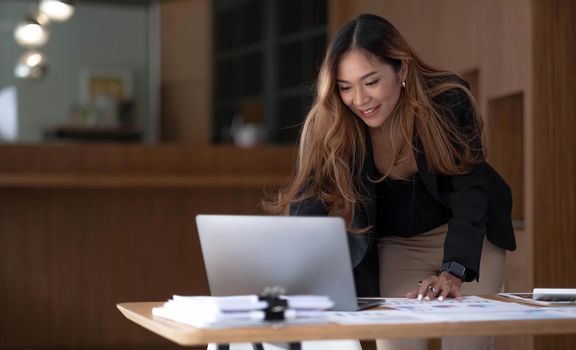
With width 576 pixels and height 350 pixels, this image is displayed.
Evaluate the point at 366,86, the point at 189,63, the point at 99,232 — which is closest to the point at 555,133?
the point at 366,86

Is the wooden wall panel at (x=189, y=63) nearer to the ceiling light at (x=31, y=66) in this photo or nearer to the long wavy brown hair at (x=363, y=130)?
the ceiling light at (x=31, y=66)

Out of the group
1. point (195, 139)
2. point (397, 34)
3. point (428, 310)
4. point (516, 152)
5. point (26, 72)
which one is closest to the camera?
point (428, 310)

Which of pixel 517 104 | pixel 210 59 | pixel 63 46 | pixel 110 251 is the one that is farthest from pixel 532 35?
pixel 63 46

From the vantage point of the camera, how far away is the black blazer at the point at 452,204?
246 cm

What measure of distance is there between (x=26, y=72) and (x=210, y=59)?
5.03 feet

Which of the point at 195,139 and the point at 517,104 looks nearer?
the point at 517,104

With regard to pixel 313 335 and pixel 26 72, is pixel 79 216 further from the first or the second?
pixel 313 335

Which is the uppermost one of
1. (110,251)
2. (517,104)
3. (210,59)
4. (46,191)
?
(210,59)

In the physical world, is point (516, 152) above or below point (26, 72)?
below

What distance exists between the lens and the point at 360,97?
2.41m

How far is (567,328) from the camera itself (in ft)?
5.99

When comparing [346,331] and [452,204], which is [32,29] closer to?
[452,204]

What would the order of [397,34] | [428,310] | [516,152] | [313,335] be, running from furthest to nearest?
[516,152] → [397,34] → [428,310] → [313,335]

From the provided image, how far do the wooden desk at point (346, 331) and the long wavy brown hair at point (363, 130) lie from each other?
73cm
